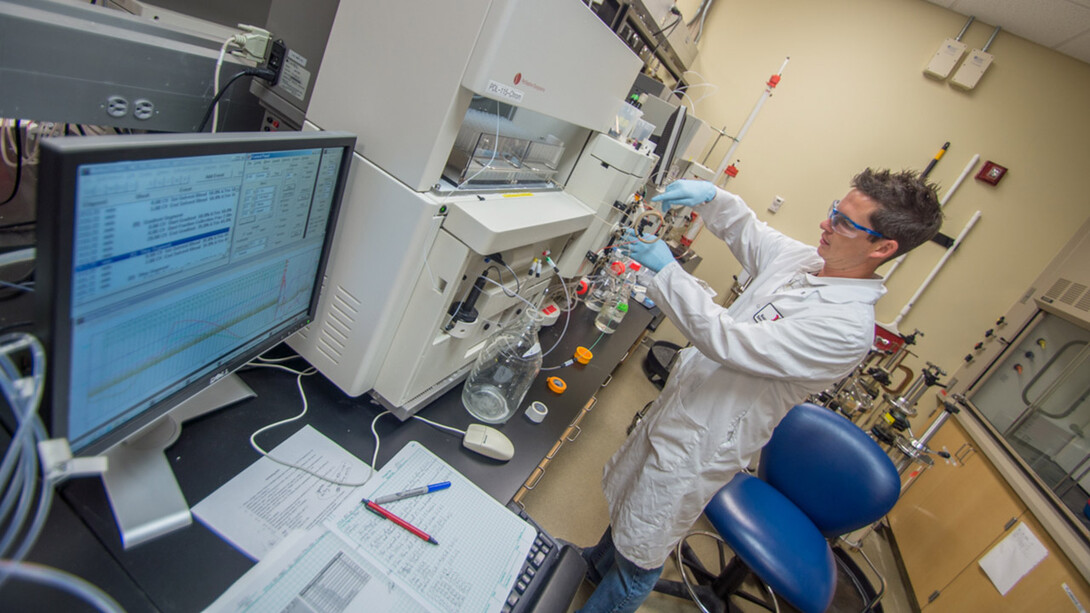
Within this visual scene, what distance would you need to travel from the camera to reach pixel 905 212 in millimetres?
1176

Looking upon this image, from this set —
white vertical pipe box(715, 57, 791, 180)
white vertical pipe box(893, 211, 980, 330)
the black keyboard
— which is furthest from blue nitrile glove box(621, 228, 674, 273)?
white vertical pipe box(893, 211, 980, 330)

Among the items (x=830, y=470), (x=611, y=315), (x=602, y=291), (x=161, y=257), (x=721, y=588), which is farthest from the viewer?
(x=602, y=291)

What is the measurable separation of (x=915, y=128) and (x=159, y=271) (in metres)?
4.38

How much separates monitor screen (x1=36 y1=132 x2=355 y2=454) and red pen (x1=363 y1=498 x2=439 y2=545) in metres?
0.32

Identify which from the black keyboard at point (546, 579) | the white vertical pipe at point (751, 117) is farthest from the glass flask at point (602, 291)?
the white vertical pipe at point (751, 117)

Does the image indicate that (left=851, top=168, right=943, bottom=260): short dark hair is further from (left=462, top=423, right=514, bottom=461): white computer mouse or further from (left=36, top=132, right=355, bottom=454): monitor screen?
(left=36, top=132, right=355, bottom=454): monitor screen

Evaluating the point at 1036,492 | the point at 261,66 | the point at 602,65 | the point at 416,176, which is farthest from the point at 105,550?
the point at 1036,492

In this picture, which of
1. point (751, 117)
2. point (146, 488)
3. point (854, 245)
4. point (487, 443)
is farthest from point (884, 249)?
point (751, 117)

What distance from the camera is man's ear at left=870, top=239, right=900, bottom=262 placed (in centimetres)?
120

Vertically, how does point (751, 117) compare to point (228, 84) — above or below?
Result: above

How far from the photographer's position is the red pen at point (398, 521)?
73cm

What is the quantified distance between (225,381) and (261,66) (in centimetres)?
62

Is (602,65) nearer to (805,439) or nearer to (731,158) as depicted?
(805,439)

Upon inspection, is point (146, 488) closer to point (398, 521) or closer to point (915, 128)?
point (398, 521)
